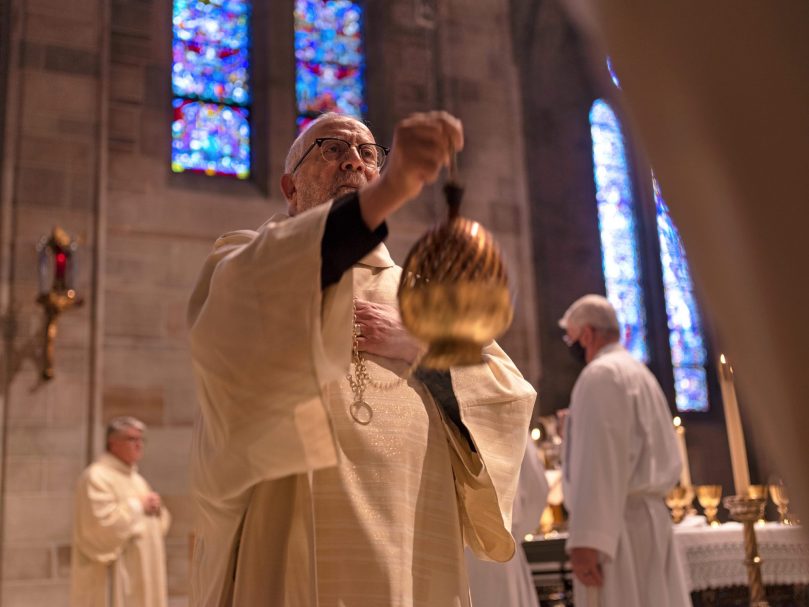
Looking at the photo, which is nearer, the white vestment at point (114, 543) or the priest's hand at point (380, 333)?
the priest's hand at point (380, 333)

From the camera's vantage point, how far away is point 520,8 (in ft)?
46.4

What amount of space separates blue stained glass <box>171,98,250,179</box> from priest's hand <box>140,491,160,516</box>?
3.35 m

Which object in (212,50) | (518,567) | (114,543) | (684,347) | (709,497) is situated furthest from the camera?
(684,347)

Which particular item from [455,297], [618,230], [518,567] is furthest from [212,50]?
[455,297]

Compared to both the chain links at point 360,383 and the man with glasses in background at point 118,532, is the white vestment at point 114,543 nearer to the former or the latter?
the man with glasses in background at point 118,532

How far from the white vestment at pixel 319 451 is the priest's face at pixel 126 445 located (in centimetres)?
625

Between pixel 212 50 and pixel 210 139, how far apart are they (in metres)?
1.05

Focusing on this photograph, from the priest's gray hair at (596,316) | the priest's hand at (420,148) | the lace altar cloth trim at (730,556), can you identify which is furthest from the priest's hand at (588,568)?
the priest's hand at (420,148)

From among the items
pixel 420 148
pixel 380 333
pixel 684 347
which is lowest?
pixel 380 333

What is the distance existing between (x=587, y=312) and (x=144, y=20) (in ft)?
20.8

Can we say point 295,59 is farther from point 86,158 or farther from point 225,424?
point 225,424

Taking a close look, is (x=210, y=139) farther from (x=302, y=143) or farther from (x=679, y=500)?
(x=302, y=143)

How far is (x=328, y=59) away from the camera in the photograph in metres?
11.0

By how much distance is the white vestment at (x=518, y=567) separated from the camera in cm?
473
